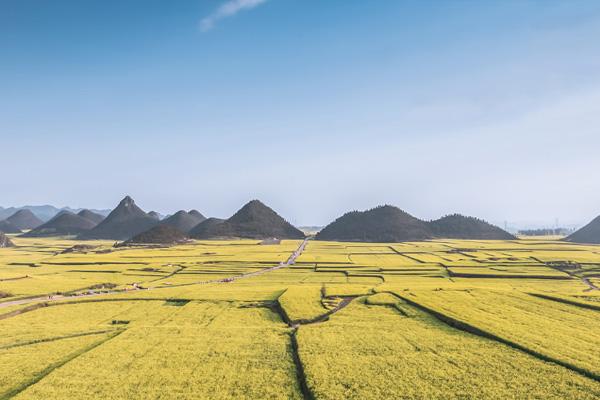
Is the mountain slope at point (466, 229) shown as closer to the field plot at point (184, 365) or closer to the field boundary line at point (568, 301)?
the field boundary line at point (568, 301)

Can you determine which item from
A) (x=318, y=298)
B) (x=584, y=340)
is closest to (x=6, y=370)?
(x=318, y=298)

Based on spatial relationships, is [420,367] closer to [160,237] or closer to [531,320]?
[531,320]

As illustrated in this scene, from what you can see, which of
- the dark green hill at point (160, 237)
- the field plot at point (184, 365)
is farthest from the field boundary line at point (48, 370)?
the dark green hill at point (160, 237)

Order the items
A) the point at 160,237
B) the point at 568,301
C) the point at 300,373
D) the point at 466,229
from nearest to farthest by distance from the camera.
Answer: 1. the point at 300,373
2. the point at 568,301
3. the point at 160,237
4. the point at 466,229

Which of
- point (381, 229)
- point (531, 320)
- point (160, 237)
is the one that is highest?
point (381, 229)

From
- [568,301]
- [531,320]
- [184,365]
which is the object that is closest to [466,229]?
[568,301]

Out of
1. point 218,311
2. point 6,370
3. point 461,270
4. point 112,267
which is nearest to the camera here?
point 6,370

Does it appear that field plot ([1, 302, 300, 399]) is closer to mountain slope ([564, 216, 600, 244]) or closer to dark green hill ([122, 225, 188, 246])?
dark green hill ([122, 225, 188, 246])

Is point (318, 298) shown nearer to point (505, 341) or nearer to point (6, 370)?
point (505, 341)
